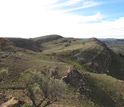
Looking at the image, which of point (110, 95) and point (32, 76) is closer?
point (32, 76)

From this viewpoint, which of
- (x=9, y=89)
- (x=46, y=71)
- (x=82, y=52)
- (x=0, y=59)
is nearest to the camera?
(x=9, y=89)

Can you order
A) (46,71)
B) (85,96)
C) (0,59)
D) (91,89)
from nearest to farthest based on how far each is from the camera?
1. (85,96)
2. (91,89)
3. (46,71)
4. (0,59)

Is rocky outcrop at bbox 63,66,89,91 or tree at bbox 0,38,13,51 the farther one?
tree at bbox 0,38,13,51

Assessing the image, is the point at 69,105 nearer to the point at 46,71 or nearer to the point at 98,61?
the point at 46,71

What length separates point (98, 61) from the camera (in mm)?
72062

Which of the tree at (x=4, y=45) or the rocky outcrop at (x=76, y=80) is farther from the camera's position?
the tree at (x=4, y=45)

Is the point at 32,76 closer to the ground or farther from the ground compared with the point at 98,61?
farther from the ground

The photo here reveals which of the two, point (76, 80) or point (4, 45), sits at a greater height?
point (4, 45)

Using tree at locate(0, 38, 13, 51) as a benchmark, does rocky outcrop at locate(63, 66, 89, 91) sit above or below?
below

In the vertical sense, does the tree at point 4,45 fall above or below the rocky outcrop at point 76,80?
above

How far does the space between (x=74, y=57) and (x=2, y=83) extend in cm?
5336

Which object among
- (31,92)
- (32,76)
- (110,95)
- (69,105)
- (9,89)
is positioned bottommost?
(110,95)

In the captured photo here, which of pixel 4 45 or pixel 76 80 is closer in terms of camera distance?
pixel 76 80

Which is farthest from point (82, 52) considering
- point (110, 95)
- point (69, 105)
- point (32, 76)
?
point (32, 76)
